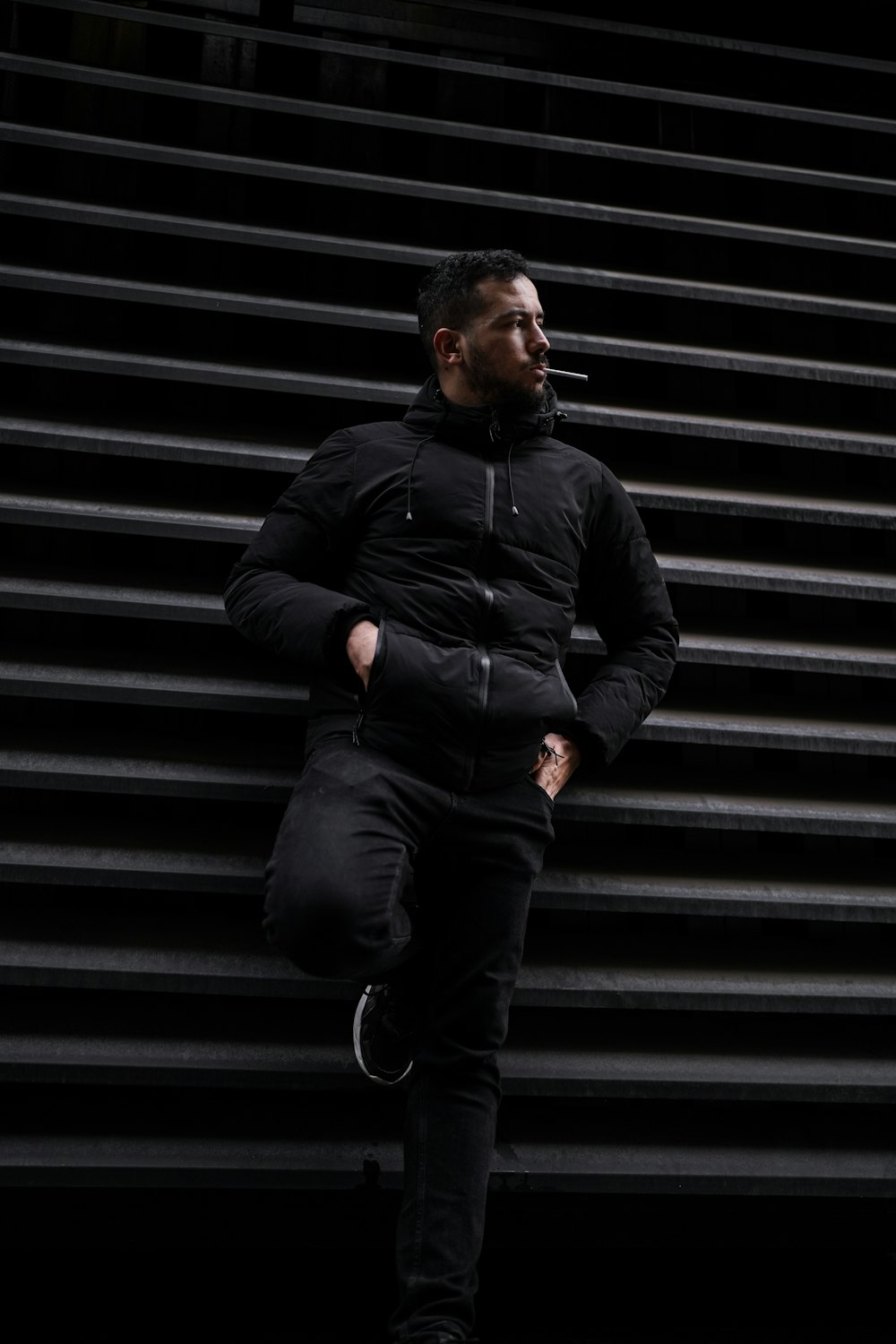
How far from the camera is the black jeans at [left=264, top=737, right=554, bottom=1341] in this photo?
1.47 meters

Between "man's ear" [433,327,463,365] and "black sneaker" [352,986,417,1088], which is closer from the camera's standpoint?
"black sneaker" [352,986,417,1088]

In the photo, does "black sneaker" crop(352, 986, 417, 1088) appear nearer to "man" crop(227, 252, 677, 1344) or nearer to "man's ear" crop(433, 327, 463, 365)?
"man" crop(227, 252, 677, 1344)

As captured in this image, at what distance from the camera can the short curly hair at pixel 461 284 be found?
6.10 feet

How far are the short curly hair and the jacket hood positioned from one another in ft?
0.40

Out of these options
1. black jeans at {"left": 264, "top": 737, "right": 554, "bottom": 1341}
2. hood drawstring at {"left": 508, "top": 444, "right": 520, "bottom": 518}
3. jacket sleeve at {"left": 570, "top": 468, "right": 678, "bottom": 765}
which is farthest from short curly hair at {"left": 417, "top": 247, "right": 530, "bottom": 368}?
black jeans at {"left": 264, "top": 737, "right": 554, "bottom": 1341}

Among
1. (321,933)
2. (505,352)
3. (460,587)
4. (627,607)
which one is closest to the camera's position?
(321,933)

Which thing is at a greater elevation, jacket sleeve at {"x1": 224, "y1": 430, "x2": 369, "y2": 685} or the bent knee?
jacket sleeve at {"x1": 224, "y1": 430, "x2": 369, "y2": 685}

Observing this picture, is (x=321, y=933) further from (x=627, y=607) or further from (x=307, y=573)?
(x=627, y=607)

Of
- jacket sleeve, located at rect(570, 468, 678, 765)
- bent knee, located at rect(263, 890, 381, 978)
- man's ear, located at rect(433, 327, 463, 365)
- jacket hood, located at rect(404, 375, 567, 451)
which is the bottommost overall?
bent knee, located at rect(263, 890, 381, 978)

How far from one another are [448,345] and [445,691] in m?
0.71

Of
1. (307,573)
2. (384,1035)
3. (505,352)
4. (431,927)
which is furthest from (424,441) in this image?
(384,1035)

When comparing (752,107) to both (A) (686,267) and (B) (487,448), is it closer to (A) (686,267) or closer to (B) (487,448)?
(A) (686,267)

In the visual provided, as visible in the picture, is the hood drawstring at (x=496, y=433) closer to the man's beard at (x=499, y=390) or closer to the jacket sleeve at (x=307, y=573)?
the man's beard at (x=499, y=390)

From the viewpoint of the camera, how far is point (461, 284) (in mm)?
1875
